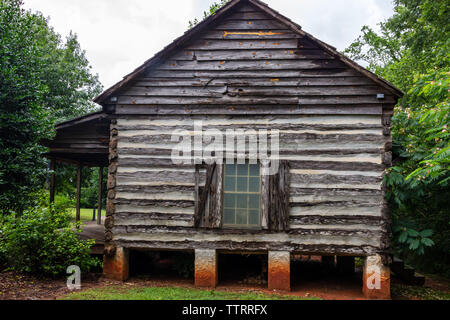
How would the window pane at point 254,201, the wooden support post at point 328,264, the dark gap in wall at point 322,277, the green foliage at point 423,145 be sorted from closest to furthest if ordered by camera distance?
1. the green foliage at point 423,145
2. the window pane at point 254,201
3. the dark gap in wall at point 322,277
4. the wooden support post at point 328,264

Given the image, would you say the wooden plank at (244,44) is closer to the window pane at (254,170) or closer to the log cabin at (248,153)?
the log cabin at (248,153)

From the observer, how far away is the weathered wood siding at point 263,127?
704cm

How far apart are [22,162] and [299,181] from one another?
24.7 ft

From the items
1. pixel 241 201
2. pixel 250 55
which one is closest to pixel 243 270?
pixel 241 201

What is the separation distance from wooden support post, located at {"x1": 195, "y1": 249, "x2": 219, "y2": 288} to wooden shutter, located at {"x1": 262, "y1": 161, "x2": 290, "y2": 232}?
59.7 inches

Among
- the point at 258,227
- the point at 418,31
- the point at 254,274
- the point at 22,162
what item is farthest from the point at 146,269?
the point at 418,31

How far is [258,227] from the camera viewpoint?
7.17 meters

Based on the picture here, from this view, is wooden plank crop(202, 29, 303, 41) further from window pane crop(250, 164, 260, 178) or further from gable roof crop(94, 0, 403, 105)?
window pane crop(250, 164, 260, 178)

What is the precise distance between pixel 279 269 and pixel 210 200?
92.2 inches

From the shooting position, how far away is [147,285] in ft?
23.8

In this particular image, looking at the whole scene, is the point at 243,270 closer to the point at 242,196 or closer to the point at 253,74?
the point at 242,196

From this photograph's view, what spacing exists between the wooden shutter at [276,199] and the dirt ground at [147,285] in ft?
5.23

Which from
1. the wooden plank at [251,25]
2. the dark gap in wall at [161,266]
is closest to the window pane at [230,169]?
the dark gap in wall at [161,266]
